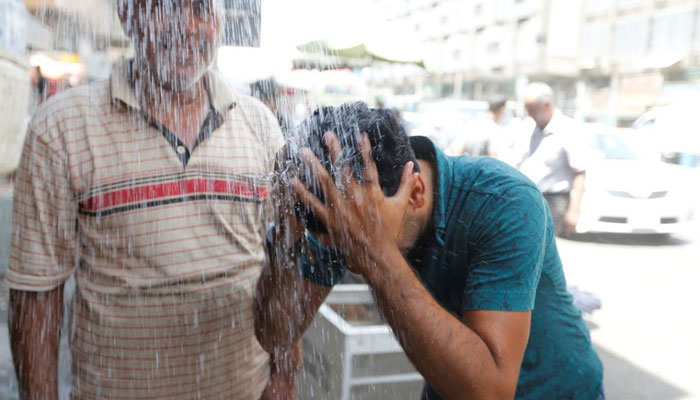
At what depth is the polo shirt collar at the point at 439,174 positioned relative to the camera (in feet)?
4.56

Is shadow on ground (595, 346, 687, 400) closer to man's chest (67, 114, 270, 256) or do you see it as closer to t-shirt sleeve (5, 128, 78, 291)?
man's chest (67, 114, 270, 256)

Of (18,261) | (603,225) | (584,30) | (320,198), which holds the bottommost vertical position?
(603,225)

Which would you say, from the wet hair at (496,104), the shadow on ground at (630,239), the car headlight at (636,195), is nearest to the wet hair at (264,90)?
the wet hair at (496,104)

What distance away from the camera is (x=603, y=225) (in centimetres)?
916

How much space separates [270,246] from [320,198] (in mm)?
441

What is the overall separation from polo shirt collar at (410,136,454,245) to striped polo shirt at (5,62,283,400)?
0.65m

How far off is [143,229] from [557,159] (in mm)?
4277

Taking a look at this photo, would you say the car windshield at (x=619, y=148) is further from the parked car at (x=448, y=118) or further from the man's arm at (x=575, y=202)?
the parked car at (x=448, y=118)

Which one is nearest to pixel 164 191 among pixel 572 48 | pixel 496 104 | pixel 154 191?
pixel 154 191

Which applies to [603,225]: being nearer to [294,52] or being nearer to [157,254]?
[294,52]

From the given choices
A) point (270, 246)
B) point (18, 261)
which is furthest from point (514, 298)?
point (18, 261)

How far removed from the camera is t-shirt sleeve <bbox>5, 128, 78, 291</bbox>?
1.64 metres

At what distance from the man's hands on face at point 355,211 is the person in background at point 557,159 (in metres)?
4.17

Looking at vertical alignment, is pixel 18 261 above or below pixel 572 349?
above
